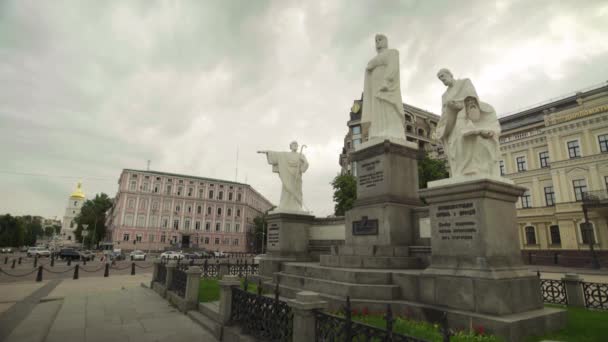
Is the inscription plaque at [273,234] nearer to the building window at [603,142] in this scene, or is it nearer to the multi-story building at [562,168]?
the multi-story building at [562,168]

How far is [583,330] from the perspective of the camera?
516 cm

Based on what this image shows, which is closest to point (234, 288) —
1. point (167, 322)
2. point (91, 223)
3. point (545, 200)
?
point (167, 322)

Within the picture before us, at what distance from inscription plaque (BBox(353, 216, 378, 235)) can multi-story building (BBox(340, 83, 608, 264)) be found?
18.8 metres

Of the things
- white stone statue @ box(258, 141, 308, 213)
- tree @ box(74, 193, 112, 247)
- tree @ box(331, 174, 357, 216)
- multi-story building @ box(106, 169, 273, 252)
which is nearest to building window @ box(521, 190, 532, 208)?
tree @ box(331, 174, 357, 216)

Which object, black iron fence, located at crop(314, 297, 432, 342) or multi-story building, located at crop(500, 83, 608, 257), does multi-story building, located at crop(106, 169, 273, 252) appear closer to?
multi-story building, located at crop(500, 83, 608, 257)

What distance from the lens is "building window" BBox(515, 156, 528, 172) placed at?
37031 millimetres

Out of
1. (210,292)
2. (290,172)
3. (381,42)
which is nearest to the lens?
(381,42)

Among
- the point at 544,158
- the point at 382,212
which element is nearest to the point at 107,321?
the point at 382,212

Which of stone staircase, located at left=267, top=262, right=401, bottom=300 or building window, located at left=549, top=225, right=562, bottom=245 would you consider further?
building window, located at left=549, top=225, right=562, bottom=245

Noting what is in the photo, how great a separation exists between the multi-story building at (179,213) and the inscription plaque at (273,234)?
57.5m

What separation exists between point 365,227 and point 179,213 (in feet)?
228

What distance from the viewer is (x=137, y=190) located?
67.8 metres

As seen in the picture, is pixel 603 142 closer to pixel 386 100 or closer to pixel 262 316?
pixel 386 100

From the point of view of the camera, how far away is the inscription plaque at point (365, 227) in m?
8.21
